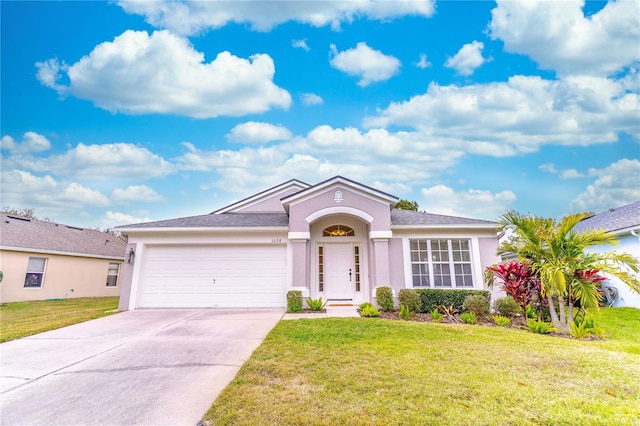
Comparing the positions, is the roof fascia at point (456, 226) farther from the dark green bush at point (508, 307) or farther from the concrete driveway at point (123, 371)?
the concrete driveway at point (123, 371)

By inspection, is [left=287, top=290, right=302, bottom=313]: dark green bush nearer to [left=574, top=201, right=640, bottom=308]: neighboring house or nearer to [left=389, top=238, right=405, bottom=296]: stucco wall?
[left=389, top=238, right=405, bottom=296]: stucco wall

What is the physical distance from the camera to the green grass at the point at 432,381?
119 inches

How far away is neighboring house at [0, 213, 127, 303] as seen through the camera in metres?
14.8

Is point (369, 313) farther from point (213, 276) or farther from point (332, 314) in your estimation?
point (213, 276)

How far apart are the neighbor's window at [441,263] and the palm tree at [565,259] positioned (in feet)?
9.91

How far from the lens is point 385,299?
9.89 meters

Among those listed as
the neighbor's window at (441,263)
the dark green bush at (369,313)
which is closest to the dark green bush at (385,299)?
the dark green bush at (369,313)

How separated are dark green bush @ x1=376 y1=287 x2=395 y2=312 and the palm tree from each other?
4065 millimetres

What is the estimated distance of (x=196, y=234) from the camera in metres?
11.4

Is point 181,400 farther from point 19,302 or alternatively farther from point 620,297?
point 19,302

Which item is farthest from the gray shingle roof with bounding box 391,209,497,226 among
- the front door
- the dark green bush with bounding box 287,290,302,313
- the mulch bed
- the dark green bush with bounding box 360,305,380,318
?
the dark green bush with bounding box 287,290,302,313

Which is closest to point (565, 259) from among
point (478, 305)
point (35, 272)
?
point (478, 305)

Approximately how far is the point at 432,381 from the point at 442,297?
668cm

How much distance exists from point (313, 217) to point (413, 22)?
1001cm
